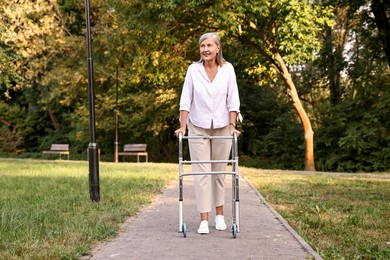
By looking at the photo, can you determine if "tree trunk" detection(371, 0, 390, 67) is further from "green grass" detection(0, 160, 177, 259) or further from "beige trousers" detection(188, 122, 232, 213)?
"beige trousers" detection(188, 122, 232, 213)

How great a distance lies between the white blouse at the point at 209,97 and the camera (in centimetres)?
583

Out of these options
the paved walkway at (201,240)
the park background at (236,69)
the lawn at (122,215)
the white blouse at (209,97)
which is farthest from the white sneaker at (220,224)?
the park background at (236,69)

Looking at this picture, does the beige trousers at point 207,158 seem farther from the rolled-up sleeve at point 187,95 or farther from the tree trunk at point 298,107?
the tree trunk at point 298,107

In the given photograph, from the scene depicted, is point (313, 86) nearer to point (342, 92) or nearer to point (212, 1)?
point (342, 92)

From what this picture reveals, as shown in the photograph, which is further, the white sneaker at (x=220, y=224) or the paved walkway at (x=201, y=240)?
the white sneaker at (x=220, y=224)

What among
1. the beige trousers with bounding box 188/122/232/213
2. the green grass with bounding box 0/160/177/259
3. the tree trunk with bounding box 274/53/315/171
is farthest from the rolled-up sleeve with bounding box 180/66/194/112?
the tree trunk with bounding box 274/53/315/171

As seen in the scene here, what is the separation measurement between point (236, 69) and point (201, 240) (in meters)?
25.0

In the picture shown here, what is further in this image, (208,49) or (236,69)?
(236,69)

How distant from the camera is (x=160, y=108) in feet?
101

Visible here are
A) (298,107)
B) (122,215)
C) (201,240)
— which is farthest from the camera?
(298,107)

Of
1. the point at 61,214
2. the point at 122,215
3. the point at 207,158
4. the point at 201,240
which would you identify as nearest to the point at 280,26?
the point at 122,215

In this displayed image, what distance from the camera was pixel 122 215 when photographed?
7.08 meters

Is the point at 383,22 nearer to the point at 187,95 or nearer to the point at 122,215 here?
the point at 122,215

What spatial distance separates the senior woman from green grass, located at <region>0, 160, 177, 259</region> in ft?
3.77
